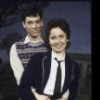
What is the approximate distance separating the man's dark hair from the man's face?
1.3 inches

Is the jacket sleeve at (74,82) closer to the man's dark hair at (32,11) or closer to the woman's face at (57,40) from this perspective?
the woman's face at (57,40)

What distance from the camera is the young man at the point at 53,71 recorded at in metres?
3.15

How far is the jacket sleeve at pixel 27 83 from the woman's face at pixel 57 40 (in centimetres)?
30

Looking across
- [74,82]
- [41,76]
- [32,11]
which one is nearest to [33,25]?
[32,11]

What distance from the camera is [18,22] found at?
3.23 meters

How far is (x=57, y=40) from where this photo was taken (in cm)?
317

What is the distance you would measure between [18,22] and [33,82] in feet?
2.26

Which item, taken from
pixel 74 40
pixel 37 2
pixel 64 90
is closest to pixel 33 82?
pixel 64 90

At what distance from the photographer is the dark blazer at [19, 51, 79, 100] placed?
3.15 metres

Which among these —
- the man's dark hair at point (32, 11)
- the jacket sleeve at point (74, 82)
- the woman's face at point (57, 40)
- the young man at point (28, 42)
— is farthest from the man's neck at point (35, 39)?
the jacket sleeve at point (74, 82)

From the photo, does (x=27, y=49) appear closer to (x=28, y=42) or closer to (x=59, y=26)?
(x=28, y=42)

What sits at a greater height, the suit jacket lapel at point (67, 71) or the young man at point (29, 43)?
the young man at point (29, 43)

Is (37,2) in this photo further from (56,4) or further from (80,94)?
(80,94)

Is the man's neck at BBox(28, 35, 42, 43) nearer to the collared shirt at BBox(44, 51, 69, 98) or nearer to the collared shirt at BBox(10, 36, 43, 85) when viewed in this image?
the collared shirt at BBox(10, 36, 43, 85)
